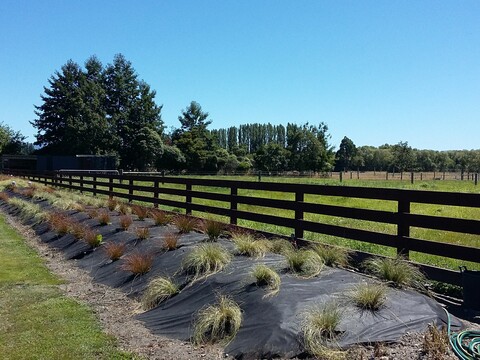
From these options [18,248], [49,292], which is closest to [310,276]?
[49,292]

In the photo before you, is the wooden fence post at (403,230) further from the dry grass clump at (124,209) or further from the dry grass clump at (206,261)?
the dry grass clump at (124,209)

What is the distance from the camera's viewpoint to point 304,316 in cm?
441

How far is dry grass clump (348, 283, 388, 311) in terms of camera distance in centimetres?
451

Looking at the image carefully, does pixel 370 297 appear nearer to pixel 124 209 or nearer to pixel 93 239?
pixel 93 239

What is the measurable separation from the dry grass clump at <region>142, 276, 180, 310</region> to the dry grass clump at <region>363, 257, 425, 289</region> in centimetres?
274

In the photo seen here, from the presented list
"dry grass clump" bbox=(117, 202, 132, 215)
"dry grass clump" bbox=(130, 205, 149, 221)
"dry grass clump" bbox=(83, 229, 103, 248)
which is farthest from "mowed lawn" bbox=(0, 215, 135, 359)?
"dry grass clump" bbox=(117, 202, 132, 215)

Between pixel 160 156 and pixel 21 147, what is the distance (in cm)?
2084

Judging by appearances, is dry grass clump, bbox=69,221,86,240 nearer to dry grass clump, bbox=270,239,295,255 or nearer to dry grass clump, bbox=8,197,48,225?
dry grass clump, bbox=8,197,48,225

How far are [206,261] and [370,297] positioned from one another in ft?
8.92

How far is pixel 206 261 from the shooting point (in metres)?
6.58

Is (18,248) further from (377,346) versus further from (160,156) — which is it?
(160,156)

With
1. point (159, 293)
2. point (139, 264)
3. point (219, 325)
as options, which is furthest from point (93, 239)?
point (219, 325)

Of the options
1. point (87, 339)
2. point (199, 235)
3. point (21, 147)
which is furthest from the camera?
point (21, 147)

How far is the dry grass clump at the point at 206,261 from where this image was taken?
6.49 metres
